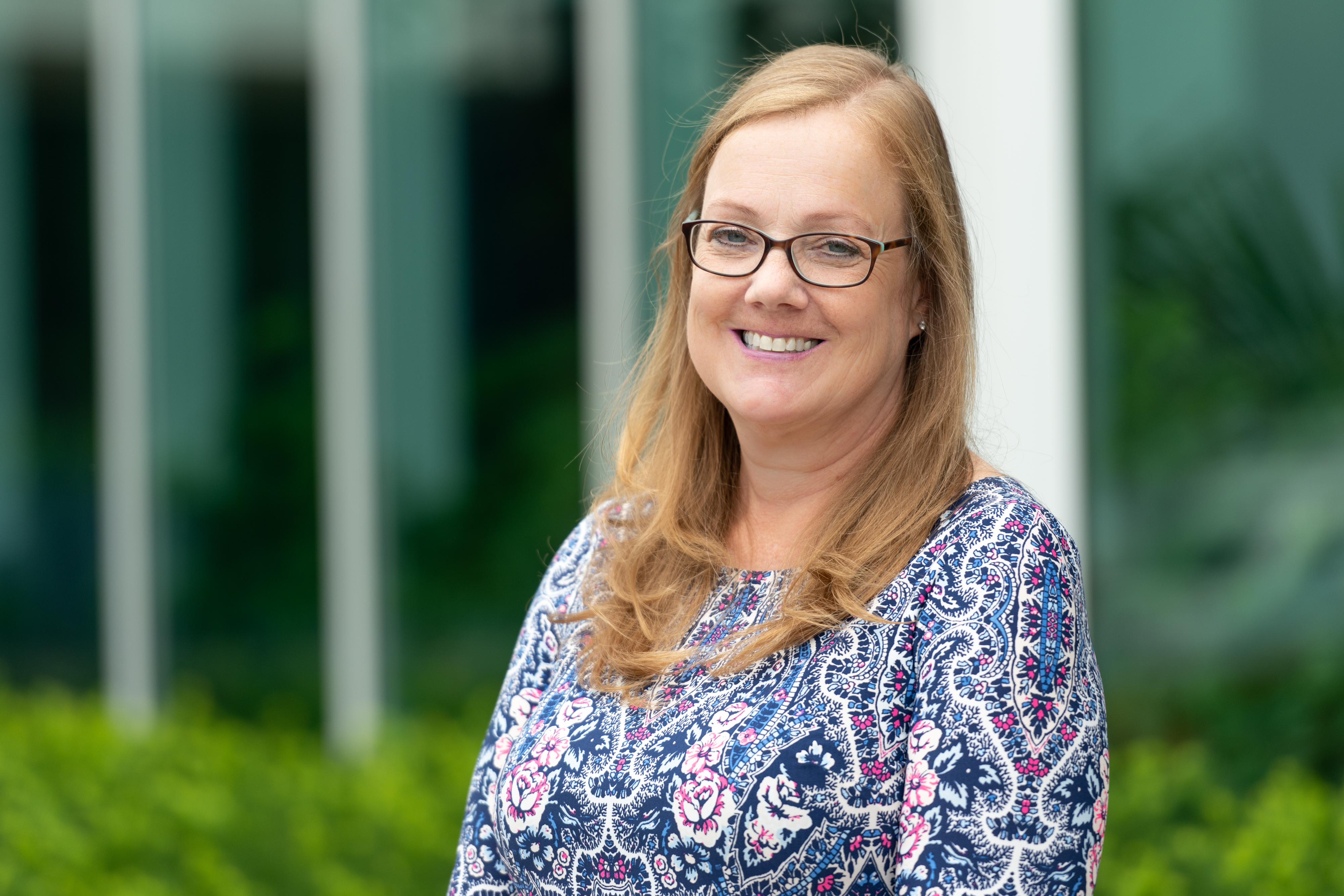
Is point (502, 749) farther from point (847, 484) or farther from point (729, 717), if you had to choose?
point (847, 484)

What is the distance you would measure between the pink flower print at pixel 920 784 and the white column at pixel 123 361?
6483 millimetres

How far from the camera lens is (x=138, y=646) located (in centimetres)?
733

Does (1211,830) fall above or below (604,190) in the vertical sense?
below

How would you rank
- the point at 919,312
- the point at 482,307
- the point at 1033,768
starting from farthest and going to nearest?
the point at 482,307, the point at 919,312, the point at 1033,768

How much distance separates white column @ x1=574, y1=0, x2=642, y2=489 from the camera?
227 inches

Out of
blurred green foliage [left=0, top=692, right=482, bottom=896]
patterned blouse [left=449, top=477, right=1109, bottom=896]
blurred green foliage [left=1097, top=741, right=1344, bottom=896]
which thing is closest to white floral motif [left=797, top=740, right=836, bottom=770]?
patterned blouse [left=449, top=477, right=1109, bottom=896]

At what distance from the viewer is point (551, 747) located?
1.73 meters

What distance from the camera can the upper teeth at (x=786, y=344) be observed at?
1691 millimetres

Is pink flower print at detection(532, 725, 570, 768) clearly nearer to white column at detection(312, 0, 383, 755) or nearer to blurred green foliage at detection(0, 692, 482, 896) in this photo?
blurred green foliage at detection(0, 692, 482, 896)

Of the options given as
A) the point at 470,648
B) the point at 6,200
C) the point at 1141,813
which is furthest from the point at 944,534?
the point at 6,200

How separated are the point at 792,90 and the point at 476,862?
1047 millimetres

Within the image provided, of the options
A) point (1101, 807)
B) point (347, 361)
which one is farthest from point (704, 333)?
point (347, 361)

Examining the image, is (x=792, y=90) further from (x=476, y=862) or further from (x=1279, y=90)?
(x=1279, y=90)

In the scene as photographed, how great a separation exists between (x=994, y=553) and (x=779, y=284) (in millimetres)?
391
